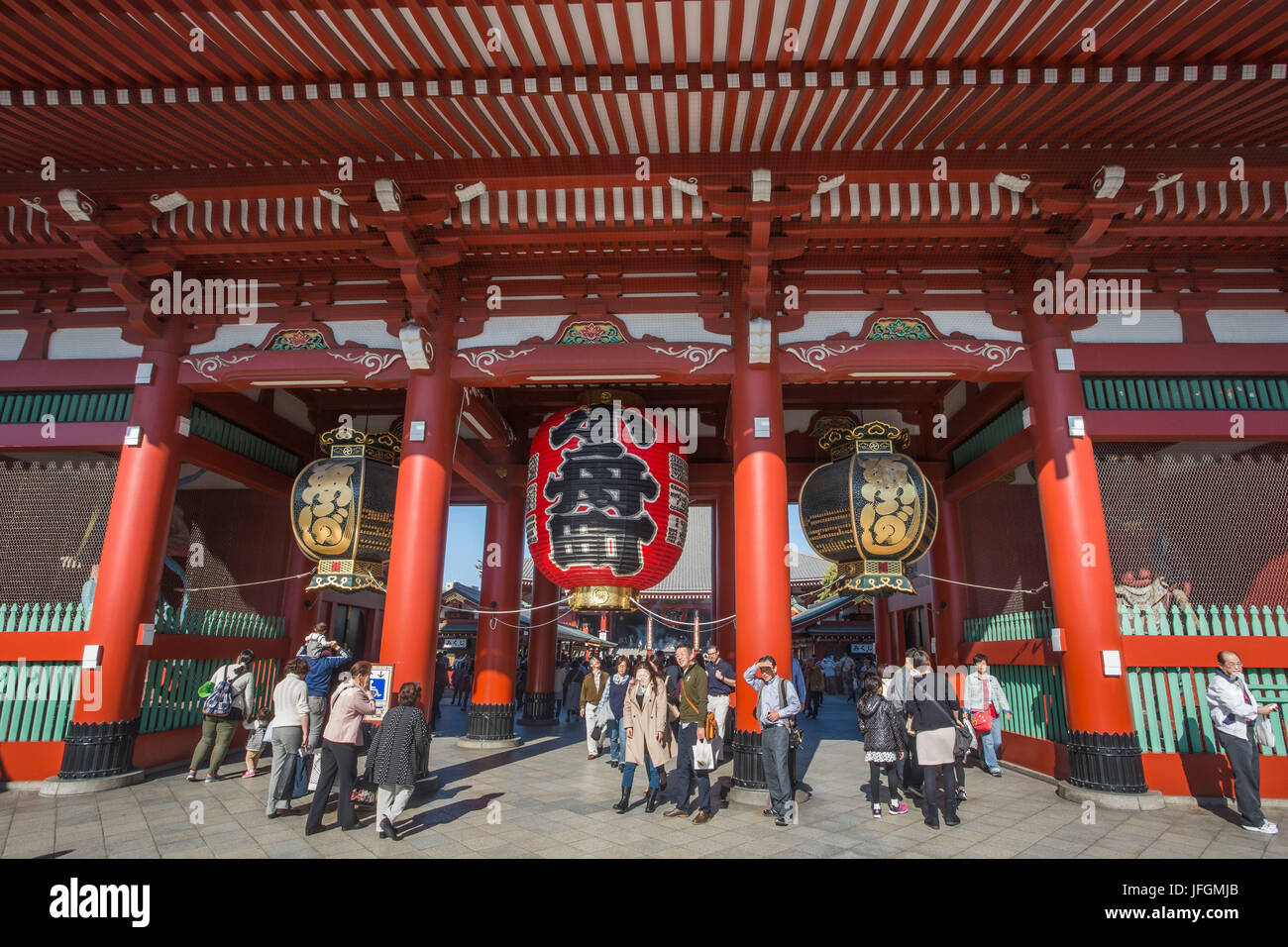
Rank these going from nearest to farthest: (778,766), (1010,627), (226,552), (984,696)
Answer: (778,766) < (984,696) < (1010,627) < (226,552)

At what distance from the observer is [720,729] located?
800cm

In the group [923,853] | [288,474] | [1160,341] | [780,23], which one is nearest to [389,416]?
[288,474]

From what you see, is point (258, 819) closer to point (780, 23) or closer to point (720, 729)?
point (720, 729)

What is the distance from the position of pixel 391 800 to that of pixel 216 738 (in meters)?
3.85

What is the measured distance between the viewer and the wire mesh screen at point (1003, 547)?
32.4ft

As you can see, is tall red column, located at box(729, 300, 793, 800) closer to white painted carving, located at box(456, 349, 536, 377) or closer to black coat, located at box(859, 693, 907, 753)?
black coat, located at box(859, 693, 907, 753)

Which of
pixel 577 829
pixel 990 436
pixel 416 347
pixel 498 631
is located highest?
pixel 416 347

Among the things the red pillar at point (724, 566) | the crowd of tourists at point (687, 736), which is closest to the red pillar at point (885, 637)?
the red pillar at point (724, 566)

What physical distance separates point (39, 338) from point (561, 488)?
764 cm

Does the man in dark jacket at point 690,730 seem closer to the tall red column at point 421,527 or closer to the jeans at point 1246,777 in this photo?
the tall red column at point 421,527

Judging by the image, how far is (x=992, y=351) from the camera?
8.18 metres

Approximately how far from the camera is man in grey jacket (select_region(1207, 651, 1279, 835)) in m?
6.05

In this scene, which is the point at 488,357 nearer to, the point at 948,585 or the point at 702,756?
the point at 702,756

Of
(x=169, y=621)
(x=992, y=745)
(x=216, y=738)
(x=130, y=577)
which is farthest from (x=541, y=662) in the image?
(x=992, y=745)
